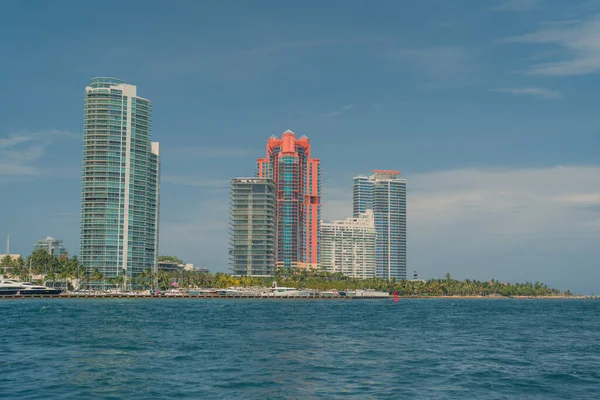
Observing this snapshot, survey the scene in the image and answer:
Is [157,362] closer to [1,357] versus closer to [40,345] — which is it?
[1,357]

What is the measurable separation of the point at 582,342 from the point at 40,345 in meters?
72.0

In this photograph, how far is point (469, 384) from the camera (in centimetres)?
5284

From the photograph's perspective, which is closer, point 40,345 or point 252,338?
point 40,345

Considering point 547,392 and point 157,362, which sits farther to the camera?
point 157,362

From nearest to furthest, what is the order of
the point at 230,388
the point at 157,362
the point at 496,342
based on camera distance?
the point at 230,388, the point at 157,362, the point at 496,342

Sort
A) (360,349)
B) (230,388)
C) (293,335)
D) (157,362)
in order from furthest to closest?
(293,335) < (360,349) < (157,362) < (230,388)

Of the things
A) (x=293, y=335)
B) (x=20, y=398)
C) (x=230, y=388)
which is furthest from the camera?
(x=293, y=335)

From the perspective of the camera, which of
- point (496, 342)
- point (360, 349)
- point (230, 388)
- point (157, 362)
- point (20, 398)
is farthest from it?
point (496, 342)

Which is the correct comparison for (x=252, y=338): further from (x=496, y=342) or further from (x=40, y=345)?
(x=496, y=342)

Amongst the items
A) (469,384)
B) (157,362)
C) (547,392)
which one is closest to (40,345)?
(157,362)

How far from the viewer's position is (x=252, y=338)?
3484 inches

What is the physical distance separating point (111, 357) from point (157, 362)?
20.4 feet

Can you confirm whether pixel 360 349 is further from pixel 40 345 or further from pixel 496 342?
pixel 40 345

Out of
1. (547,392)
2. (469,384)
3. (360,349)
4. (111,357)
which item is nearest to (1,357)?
(111,357)
